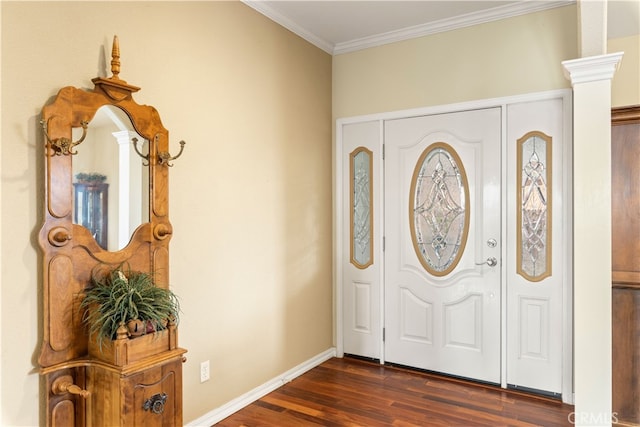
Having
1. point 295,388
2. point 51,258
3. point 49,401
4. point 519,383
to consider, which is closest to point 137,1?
point 51,258

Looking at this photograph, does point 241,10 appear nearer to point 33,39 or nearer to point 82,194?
point 33,39

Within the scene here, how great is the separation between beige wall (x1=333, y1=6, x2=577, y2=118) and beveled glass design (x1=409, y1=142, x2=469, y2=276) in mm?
470

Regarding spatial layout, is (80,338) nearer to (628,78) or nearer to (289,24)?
(289,24)

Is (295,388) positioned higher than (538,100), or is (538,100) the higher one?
(538,100)

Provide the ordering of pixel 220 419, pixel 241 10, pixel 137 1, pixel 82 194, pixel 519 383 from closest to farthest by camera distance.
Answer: pixel 82 194 < pixel 137 1 < pixel 220 419 < pixel 241 10 < pixel 519 383

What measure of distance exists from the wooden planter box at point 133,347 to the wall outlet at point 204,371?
2.42 feet

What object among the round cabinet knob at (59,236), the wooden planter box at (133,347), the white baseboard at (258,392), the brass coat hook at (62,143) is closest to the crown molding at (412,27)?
the brass coat hook at (62,143)

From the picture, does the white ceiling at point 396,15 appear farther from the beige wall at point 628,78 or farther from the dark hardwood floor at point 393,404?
the dark hardwood floor at point 393,404

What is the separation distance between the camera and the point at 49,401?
183 centimetres

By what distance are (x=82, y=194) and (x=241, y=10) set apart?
5.49 feet

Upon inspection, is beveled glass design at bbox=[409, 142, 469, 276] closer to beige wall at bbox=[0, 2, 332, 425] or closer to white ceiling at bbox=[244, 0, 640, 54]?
beige wall at bbox=[0, 2, 332, 425]

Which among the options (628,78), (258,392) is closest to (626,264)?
(628,78)

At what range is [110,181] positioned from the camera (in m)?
2.05

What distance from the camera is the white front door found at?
326cm
